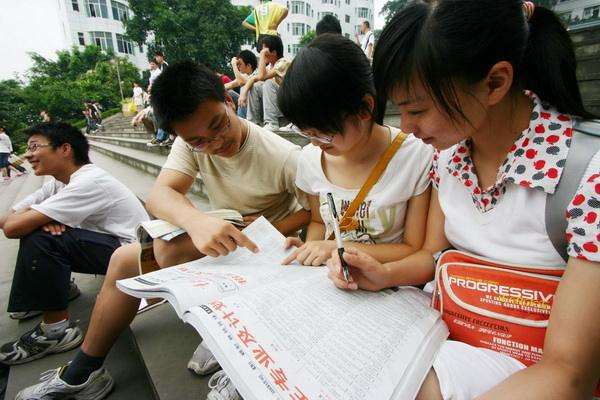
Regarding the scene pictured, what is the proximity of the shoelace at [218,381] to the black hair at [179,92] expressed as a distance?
96cm

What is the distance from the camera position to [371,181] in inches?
44.1

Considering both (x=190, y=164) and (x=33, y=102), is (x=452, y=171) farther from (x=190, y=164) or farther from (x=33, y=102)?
(x=33, y=102)

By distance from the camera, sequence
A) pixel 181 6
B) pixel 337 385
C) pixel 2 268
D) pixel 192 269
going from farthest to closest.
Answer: pixel 181 6 < pixel 2 268 < pixel 192 269 < pixel 337 385

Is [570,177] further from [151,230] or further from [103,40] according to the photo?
[103,40]

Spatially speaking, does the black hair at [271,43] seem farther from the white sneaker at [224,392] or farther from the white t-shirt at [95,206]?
the white sneaker at [224,392]

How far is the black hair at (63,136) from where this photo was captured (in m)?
2.10

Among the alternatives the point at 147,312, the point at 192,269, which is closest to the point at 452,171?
the point at 192,269

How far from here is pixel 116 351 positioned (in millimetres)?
1720

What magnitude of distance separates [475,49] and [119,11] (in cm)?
4307

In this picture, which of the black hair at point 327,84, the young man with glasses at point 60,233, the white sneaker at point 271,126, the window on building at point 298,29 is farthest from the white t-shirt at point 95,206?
the window on building at point 298,29

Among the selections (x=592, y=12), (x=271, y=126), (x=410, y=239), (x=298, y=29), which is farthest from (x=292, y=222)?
(x=298, y=29)

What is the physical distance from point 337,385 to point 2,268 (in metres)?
3.79

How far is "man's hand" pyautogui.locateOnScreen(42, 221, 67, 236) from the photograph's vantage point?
5.96ft

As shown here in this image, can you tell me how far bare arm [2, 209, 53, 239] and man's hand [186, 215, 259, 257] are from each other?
4.06 ft
